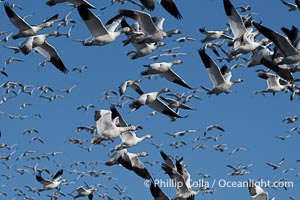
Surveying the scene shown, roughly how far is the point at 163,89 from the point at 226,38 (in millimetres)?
2725

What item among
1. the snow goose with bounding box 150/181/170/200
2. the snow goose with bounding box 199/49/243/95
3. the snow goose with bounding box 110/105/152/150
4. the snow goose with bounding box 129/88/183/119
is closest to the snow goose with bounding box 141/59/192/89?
the snow goose with bounding box 129/88/183/119

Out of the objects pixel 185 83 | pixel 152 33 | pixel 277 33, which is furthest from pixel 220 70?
pixel 277 33

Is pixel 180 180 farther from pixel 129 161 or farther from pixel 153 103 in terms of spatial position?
pixel 153 103

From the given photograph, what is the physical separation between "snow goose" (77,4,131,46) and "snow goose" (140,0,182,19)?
1125 millimetres

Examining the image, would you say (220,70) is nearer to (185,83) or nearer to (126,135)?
(185,83)

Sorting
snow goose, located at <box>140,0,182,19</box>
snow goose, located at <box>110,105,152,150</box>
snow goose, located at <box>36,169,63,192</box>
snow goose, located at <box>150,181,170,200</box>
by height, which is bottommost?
snow goose, located at <box>36,169,63,192</box>

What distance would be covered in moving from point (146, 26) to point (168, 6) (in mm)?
708

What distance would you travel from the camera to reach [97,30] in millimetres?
20828

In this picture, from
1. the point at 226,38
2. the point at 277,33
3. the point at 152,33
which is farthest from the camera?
the point at 226,38

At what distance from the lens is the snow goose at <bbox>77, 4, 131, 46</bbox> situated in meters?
20.5

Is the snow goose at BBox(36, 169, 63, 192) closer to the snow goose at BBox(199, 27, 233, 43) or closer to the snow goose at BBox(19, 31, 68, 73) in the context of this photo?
the snow goose at BBox(19, 31, 68, 73)

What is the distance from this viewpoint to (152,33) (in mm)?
20766

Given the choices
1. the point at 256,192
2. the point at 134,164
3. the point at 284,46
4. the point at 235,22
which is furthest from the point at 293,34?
the point at 134,164

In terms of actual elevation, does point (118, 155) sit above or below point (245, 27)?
below
